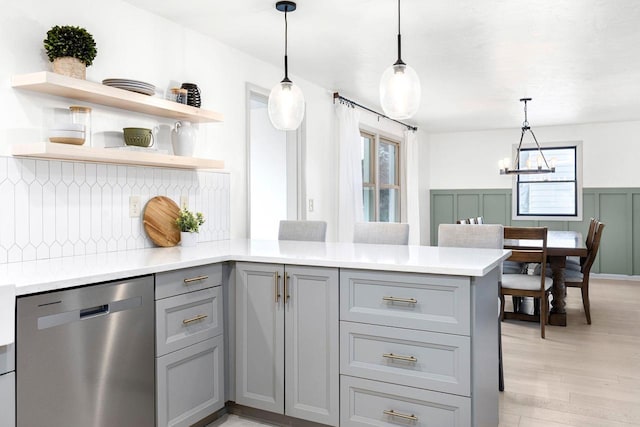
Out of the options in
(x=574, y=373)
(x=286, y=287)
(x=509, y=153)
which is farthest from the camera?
(x=509, y=153)

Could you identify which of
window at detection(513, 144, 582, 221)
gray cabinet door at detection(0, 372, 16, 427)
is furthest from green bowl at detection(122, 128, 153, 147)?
window at detection(513, 144, 582, 221)

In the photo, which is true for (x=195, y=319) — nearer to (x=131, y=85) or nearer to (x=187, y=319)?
(x=187, y=319)

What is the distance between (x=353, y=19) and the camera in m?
3.12

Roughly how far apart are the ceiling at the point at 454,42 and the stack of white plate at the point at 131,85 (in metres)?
0.55

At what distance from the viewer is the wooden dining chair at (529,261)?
157 inches

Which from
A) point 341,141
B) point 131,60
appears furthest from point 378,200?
point 131,60

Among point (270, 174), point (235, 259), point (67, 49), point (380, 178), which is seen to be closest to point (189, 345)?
point (235, 259)

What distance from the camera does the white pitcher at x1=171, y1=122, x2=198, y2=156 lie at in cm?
302

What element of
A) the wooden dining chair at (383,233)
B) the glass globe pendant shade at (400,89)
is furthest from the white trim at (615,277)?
the glass globe pendant shade at (400,89)

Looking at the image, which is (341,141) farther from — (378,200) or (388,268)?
(388,268)

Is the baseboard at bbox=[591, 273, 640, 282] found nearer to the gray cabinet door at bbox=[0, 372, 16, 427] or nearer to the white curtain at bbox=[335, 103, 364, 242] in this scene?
the white curtain at bbox=[335, 103, 364, 242]

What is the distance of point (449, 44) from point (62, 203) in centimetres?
274

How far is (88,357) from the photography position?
1876 mm

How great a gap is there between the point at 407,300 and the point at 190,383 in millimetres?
1082
